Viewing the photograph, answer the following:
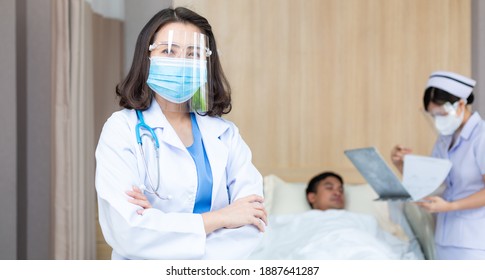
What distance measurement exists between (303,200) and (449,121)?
1314mm

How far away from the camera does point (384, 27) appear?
12.8ft

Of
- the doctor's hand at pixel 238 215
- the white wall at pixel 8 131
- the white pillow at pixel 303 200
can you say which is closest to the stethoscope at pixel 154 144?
the doctor's hand at pixel 238 215

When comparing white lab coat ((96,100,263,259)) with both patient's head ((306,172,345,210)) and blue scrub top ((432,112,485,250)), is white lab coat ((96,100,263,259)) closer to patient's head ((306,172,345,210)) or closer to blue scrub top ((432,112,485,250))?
blue scrub top ((432,112,485,250))

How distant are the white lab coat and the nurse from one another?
1.38 m

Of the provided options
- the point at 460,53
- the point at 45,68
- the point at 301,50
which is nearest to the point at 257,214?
the point at 45,68

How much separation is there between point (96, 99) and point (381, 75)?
2.05 m

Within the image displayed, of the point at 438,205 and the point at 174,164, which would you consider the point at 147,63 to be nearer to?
the point at 174,164

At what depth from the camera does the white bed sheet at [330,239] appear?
274 cm

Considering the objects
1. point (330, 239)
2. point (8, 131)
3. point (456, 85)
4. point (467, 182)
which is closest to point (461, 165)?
point (467, 182)

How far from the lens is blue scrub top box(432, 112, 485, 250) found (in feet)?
8.13

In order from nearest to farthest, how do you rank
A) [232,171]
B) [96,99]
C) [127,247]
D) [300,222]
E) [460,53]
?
[127,247]
[232,171]
[96,99]
[300,222]
[460,53]

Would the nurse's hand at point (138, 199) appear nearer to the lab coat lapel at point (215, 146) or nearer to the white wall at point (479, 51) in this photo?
the lab coat lapel at point (215, 146)

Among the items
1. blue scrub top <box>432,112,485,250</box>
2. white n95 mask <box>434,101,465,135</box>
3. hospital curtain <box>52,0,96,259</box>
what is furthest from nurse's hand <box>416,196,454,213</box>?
hospital curtain <box>52,0,96,259</box>

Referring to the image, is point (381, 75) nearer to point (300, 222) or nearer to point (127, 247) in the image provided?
point (300, 222)
